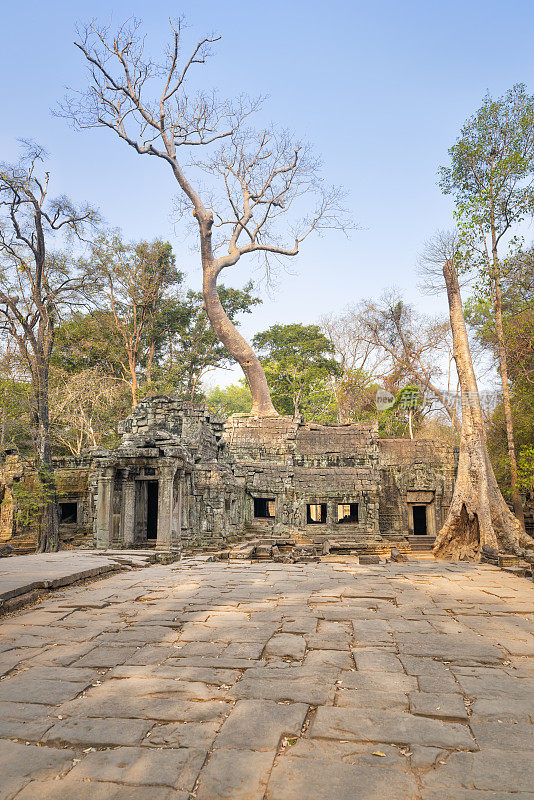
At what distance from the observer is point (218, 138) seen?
82.6ft

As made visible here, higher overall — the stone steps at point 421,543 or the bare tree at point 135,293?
the bare tree at point 135,293

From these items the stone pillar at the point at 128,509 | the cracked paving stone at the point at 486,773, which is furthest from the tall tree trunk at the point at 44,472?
the cracked paving stone at the point at 486,773

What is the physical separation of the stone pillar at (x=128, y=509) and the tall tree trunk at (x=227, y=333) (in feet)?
44.1

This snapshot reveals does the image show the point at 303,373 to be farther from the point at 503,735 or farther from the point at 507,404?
the point at 503,735

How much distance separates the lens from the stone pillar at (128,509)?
43.2 feet

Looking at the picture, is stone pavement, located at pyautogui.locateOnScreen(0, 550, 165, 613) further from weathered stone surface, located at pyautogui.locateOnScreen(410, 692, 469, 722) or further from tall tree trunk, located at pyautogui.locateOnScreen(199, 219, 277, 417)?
tall tree trunk, located at pyautogui.locateOnScreen(199, 219, 277, 417)

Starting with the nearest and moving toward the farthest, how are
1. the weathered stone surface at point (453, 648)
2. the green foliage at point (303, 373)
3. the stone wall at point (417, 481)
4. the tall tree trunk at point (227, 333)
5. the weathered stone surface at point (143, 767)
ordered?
1. the weathered stone surface at point (143, 767)
2. the weathered stone surface at point (453, 648)
3. the stone wall at point (417, 481)
4. the tall tree trunk at point (227, 333)
5. the green foliage at point (303, 373)

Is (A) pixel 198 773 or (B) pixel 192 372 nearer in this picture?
(A) pixel 198 773

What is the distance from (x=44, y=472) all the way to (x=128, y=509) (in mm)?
3623

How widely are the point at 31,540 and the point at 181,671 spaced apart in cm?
1757

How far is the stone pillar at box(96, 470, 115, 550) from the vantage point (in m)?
12.9

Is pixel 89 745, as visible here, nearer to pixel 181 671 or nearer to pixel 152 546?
pixel 181 671

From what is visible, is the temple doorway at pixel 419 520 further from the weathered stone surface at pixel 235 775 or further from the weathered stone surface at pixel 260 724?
the weathered stone surface at pixel 235 775

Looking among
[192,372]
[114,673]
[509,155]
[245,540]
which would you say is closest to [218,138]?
[192,372]
